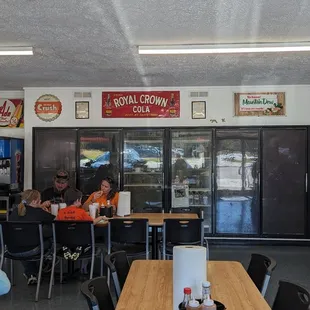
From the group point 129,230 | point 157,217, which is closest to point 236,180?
point 157,217

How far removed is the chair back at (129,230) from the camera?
4.77 m

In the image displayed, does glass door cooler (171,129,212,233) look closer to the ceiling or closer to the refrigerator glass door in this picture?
the refrigerator glass door

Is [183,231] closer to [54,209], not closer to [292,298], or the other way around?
[54,209]

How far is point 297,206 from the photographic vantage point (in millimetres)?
7250

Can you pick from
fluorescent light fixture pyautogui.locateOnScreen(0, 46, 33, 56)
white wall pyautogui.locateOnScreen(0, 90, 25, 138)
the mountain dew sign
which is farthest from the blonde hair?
the mountain dew sign

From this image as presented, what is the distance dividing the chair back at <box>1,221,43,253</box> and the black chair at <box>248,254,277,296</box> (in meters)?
2.52

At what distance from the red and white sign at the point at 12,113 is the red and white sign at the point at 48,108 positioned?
59cm

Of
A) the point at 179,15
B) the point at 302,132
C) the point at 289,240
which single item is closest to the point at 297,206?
the point at 289,240

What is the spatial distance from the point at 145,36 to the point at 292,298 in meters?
3.15

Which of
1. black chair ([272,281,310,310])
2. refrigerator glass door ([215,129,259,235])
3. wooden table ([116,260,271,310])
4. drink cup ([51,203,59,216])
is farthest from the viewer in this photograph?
refrigerator glass door ([215,129,259,235])

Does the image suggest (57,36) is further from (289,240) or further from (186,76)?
(289,240)

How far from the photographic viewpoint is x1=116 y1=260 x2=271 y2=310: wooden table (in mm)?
2322

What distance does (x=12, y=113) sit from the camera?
8148mm

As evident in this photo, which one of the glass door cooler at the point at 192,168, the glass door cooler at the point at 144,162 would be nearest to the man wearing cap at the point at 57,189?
the glass door cooler at the point at 144,162
